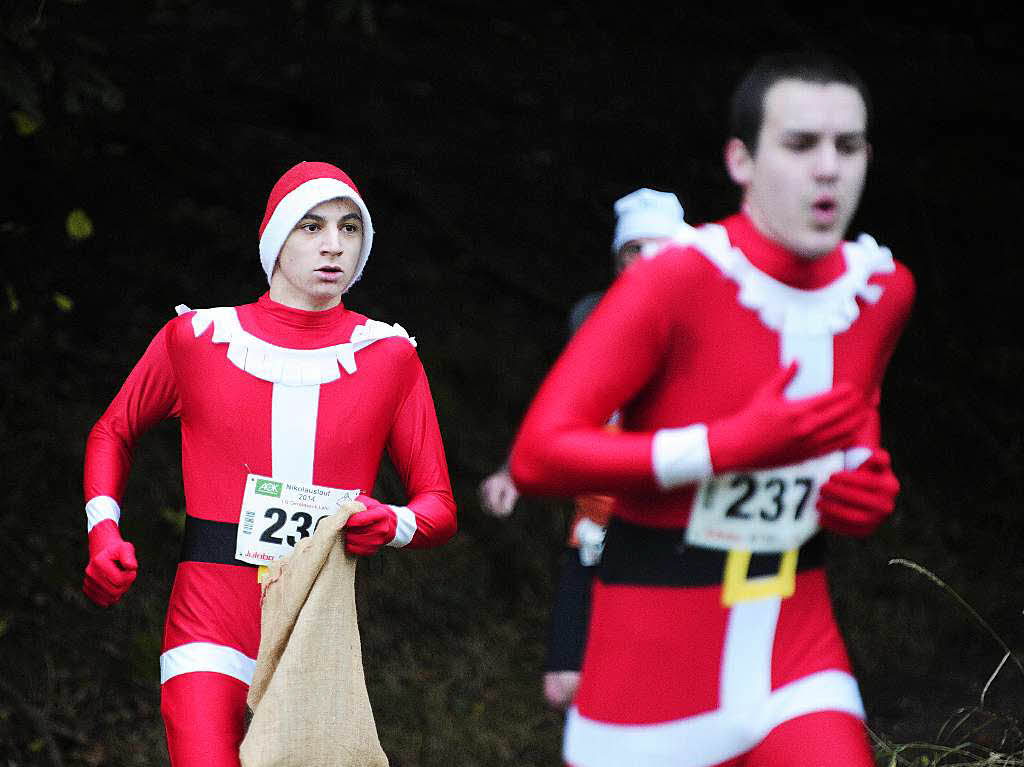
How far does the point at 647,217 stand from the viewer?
5.23 metres

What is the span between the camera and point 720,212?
918 centimetres

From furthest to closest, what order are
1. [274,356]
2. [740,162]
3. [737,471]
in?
[274,356] < [740,162] < [737,471]

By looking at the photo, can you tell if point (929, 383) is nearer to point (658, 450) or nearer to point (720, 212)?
point (720, 212)

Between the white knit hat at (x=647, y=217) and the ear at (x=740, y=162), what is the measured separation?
1773mm

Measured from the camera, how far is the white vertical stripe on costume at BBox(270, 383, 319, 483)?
14.5 feet

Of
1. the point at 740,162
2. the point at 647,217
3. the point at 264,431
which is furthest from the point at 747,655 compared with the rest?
the point at 647,217

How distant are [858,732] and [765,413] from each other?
2.28ft

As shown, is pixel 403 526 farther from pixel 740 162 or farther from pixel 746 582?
pixel 740 162

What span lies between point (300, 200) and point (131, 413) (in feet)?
2.52

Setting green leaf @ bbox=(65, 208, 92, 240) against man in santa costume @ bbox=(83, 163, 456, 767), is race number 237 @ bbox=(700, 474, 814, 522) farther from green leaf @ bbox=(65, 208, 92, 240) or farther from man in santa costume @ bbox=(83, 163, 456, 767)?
green leaf @ bbox=(65, 208, 92, 240)

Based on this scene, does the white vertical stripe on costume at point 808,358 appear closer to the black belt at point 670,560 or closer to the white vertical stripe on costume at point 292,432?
the black belt at point 670,560

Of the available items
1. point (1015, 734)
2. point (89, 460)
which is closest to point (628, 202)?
point (89, 460)

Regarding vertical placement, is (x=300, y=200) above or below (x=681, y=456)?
above

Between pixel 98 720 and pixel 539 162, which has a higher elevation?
pixel 539 162
